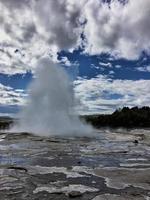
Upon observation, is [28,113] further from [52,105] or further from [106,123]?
[106,123]

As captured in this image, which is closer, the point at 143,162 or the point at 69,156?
the point at 143,162

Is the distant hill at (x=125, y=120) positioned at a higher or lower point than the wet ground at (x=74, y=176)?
higher

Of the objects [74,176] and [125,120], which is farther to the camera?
[125,120]

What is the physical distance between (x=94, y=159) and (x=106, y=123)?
68.8 metres

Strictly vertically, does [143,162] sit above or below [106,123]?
below

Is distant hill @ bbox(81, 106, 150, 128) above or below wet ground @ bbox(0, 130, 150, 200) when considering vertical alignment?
above

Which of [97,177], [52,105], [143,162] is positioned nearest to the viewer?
[97,177]

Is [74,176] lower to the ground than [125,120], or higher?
lower

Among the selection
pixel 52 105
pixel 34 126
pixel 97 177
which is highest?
pixel 52 105

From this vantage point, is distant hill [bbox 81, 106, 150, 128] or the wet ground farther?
distant hill [bbox 81, 106, 150, 128]

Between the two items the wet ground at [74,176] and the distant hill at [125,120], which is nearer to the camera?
the wet ground at [74,176]

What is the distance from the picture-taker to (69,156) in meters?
18.7

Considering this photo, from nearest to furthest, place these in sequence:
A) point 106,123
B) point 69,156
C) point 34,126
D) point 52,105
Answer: point 69,156 → point 34,126 → point 52,105 → point 106,123

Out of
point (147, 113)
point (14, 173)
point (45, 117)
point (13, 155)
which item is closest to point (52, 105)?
point (45, 117)
